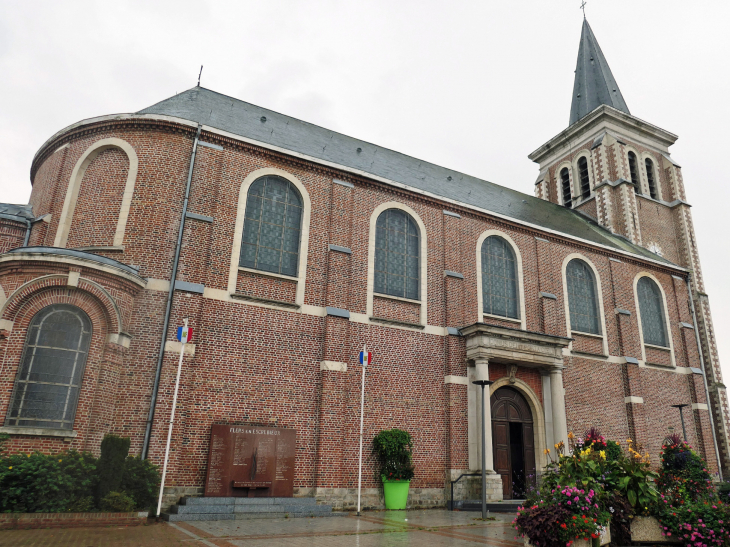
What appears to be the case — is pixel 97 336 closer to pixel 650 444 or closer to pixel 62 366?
pixel 62 366

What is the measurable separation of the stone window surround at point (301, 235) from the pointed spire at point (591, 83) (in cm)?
2366

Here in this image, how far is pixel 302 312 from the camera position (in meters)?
14.6

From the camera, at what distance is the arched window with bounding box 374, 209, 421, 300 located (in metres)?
16.5

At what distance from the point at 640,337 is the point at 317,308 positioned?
14309mm

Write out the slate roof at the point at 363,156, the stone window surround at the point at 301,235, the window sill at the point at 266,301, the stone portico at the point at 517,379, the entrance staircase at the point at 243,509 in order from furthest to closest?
the slate roof at the point at 363,156 < the stone portico at the point at 517,379 < the stone window surround at the point at 301,235 < the window sill at the point at 266,301 < the entrance staircase at the point at 243,509

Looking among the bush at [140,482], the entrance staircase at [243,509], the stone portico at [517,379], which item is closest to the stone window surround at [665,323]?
the stone portico at [517,379]

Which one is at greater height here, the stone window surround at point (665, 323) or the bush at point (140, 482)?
the stone window surround at point (665, 323)

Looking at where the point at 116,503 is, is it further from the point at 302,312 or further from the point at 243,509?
the point at 302,312

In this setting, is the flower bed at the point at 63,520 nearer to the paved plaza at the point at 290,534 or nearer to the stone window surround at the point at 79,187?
the paved plaza at the point at 290,534

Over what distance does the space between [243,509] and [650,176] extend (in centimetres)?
2852

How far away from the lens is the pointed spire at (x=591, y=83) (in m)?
32.4

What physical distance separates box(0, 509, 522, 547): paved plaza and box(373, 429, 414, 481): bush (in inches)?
82.2

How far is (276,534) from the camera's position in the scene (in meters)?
9.16

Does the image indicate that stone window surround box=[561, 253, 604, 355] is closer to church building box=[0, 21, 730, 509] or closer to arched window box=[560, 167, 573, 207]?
church building box=[0, 21, 730, 509]
